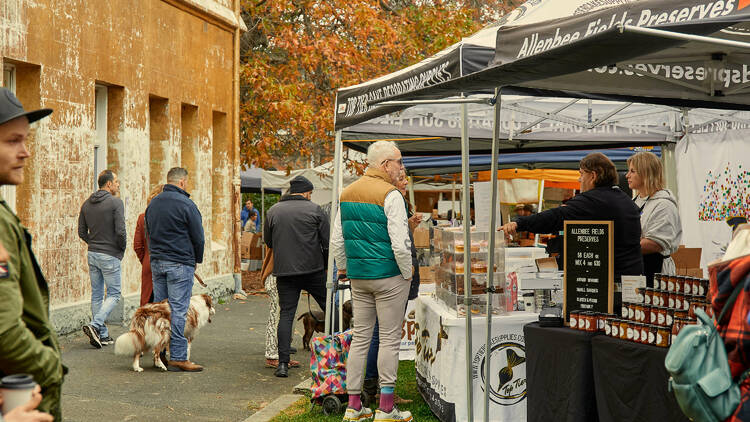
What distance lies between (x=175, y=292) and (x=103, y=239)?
6.29 ft

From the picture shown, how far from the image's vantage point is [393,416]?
6.71m

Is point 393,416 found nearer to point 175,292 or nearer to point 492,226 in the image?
point 492,226

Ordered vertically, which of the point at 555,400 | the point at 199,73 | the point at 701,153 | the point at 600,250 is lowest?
the point at 555,400

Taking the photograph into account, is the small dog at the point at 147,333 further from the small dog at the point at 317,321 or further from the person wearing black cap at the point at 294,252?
the small dog at the point at 317,321

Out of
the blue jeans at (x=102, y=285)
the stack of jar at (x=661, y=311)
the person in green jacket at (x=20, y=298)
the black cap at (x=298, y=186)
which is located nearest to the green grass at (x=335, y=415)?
the black cap at (x=298, y=186)

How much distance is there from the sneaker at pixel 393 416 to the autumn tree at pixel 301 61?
1135cm

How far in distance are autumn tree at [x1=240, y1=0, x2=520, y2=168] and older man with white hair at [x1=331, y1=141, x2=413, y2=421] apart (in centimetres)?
1091

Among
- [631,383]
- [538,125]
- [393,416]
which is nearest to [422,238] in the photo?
[538,125]

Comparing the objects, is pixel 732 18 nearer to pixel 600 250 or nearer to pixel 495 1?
pixel 600 250

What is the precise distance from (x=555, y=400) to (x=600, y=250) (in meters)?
0.97

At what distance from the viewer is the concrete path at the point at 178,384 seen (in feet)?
24.2

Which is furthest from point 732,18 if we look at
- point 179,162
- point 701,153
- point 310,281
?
point 179,162

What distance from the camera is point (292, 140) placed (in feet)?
64.2

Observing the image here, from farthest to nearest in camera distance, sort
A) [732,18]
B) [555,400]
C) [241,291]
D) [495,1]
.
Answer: [495,1]
[241,291]
[555,400]
[732,18]
